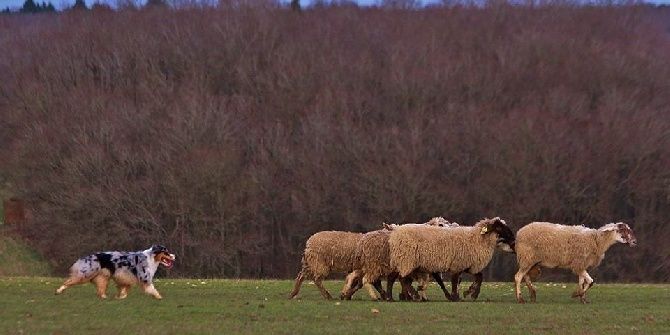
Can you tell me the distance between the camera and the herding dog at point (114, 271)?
2986 centimetres

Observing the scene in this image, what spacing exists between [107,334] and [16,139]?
74165mm

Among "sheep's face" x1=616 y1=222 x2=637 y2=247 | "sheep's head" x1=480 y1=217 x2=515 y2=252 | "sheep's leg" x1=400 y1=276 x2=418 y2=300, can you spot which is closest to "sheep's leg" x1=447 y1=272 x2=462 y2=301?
"sheep's leg" x1=400 y1=276 x2=418 y2=300

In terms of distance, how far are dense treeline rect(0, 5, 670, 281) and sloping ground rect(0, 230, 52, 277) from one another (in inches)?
37.1

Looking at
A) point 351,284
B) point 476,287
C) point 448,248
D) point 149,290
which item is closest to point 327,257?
point 351,284

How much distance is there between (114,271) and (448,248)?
317 inches

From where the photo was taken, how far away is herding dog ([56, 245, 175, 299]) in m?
29.9

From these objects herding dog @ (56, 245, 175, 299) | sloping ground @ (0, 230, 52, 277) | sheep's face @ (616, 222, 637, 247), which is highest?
sloping ground @ (0, 230, 52, 277)

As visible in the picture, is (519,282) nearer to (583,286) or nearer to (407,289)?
(583,286)

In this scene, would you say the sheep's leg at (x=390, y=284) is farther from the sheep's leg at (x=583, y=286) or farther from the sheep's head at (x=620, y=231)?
the sheep's head at (x=620, y=231)

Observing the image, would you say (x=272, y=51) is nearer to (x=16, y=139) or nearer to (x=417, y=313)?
(x=16, y=139)

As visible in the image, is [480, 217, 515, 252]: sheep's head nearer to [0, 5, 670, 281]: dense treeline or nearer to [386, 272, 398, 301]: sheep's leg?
[386, 272, 398, 301]: sheep's leg

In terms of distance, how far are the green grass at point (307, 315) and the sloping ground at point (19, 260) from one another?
4032 cm

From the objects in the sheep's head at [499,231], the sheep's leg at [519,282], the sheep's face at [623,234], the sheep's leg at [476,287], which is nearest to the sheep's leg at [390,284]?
the sheep's leg at [476,287]

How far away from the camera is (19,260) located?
7531 centimetres
